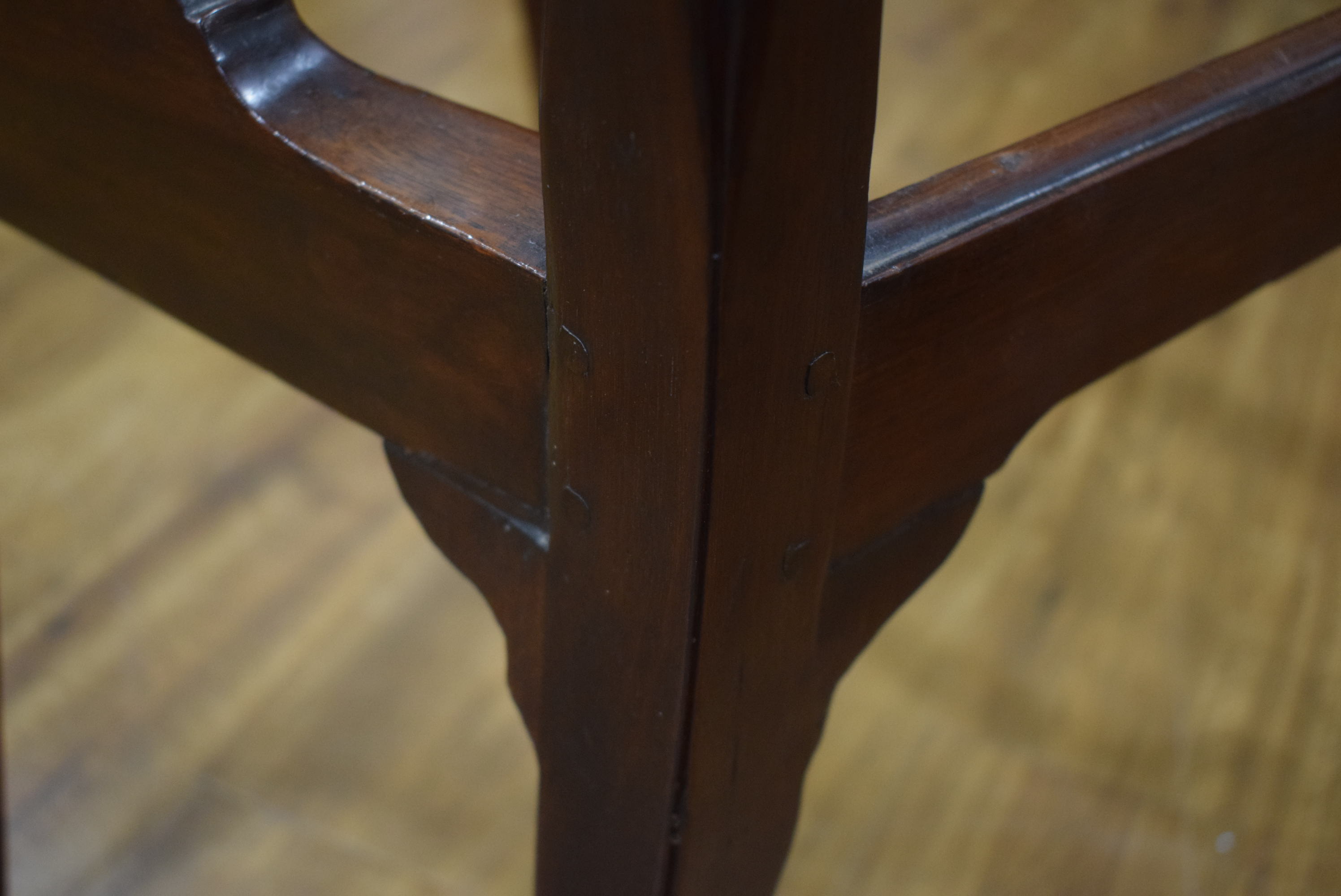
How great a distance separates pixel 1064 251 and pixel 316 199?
18 cm

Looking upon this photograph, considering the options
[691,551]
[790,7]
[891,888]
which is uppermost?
[790,7]

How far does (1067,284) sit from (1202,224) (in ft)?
0.18

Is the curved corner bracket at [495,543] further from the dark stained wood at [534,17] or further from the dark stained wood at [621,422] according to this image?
the dark stained wood at [534,17]

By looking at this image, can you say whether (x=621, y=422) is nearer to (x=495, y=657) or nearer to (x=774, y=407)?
(x=774, y=407)

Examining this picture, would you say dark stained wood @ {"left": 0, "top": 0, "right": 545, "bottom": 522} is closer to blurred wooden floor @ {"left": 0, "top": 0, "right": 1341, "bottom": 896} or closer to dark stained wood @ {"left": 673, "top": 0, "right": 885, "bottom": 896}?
dark stained wood @ {"left": 673, "top": 0, "right": 885, "bottom": 896}

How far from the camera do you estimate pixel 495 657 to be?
803 mm

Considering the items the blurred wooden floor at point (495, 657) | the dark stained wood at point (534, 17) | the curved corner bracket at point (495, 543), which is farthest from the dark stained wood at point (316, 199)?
the blurred wooden floor at point (495, 657)

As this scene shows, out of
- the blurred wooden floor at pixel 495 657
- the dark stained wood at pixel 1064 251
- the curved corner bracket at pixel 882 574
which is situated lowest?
the blurred wooden floor at pixel 495 657

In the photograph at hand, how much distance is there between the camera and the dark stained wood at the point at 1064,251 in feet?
1.05

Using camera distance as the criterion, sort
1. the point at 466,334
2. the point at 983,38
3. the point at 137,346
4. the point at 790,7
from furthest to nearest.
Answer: the point at 983,38 → the point at 137,346 → the point at 466,334 → the point at 790,7

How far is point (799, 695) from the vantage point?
0.38 meters

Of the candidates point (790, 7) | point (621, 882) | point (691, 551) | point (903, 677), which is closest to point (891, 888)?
point (903, 677)

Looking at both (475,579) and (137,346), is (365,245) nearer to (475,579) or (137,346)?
(475,579)

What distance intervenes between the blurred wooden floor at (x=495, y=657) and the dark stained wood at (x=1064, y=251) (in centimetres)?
39
